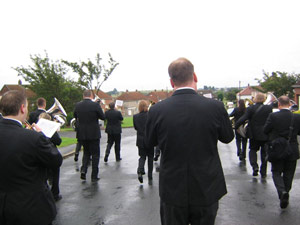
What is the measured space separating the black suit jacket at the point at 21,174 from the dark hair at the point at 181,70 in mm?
1343

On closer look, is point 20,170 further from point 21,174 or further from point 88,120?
point 88,120

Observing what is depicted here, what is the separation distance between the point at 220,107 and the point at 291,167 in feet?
10.3

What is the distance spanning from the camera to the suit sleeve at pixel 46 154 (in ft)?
8.27

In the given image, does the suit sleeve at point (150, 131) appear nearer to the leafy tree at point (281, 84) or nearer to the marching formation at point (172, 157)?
the marching formation at point (172, 157)

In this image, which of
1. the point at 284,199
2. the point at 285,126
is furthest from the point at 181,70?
the point at 284,199

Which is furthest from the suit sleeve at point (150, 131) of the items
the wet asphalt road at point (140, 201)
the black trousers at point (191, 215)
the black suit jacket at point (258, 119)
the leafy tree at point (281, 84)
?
the leafy tree at point (281, 84)

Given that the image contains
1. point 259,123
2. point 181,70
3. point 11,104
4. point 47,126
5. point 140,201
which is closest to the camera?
point 181,70

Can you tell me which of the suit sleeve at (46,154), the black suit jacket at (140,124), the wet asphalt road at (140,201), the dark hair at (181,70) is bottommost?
the wet asphalt road at (140,201)

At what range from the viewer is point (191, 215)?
2.46 metres

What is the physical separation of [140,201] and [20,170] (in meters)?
3.19

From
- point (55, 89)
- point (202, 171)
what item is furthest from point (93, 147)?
point (55, 89)

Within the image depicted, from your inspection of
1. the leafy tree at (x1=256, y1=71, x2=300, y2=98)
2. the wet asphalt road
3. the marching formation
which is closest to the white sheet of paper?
the marching formation

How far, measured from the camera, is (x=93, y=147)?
671 centimetres

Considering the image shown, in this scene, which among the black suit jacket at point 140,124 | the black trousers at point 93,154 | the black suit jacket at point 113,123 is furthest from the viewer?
the black suit jacket at point 113,123
